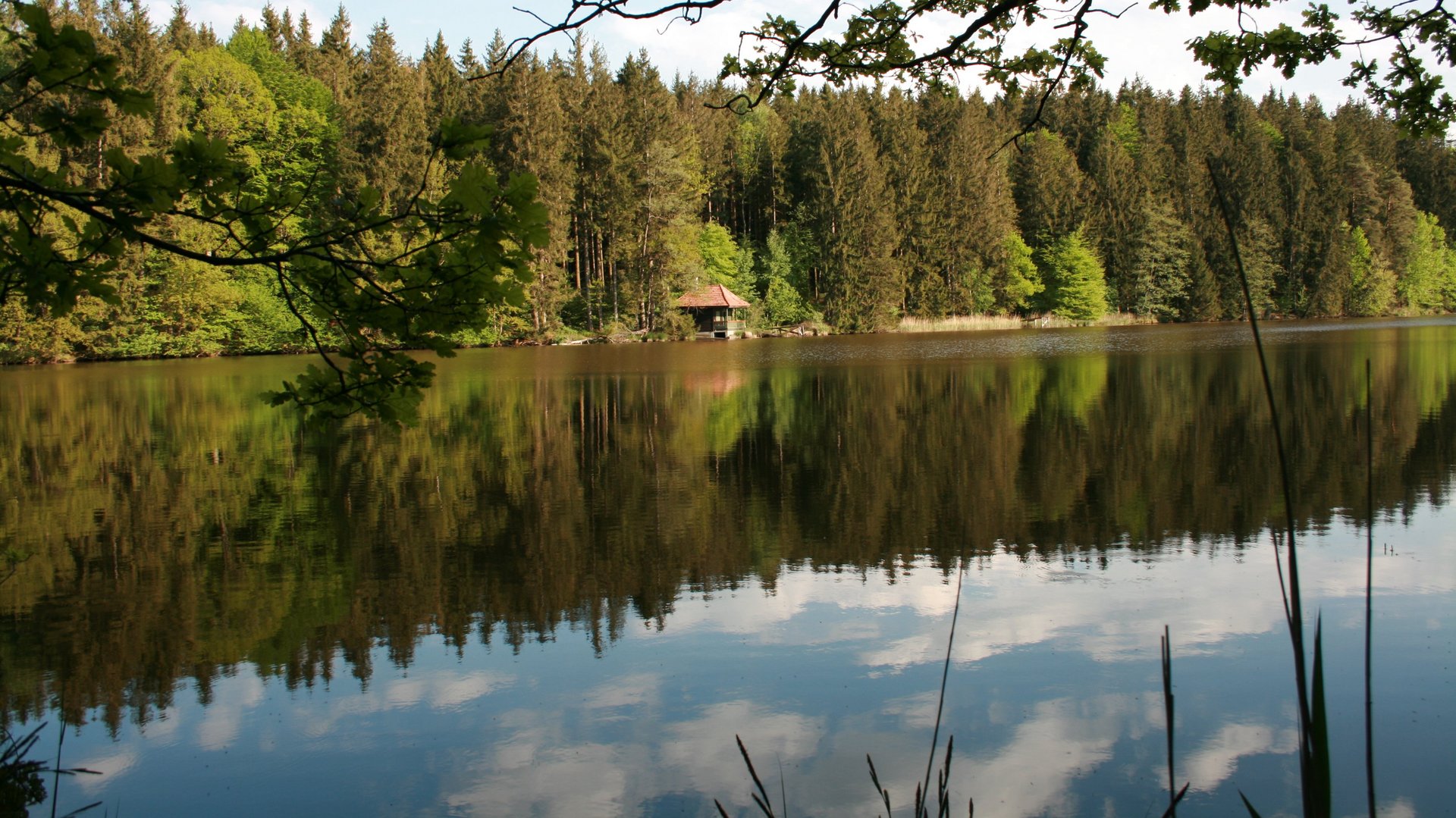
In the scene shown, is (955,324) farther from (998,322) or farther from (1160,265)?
(1160,265)

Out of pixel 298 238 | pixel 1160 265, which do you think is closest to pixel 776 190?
pixel 1160 265

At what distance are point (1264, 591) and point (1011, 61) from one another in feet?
12.2

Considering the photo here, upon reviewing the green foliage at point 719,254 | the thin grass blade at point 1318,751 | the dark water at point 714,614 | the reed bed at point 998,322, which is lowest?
the dark water at point 714,614

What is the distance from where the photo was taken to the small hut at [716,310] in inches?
2355

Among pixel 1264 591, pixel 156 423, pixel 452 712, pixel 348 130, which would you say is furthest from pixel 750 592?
pixel 348 130

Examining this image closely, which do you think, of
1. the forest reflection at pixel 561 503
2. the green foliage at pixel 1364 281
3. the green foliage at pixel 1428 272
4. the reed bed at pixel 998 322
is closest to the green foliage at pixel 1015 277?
the reed bed at pixel 998 322

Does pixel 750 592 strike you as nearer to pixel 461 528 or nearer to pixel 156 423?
pixel 461 528

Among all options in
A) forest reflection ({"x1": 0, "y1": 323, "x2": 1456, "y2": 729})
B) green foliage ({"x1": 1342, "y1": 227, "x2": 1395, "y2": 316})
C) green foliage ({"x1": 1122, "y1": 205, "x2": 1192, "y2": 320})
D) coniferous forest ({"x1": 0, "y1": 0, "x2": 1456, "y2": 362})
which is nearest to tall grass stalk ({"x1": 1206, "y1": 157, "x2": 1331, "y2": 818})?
forest reflection ({"x1": 0, "y1": 323, "x2": 1456, "y2": 729})

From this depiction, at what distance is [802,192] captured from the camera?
71.5 m

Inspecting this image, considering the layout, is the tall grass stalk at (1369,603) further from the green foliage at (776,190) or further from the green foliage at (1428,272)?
the green foliage at (1428,272)

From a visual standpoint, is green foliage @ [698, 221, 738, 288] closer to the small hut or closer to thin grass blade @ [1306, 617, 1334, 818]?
the small hut

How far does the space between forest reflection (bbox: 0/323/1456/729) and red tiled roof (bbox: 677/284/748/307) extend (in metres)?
37.7

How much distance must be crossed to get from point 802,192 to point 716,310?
14.1 m

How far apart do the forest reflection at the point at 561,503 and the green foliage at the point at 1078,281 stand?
167 feet
